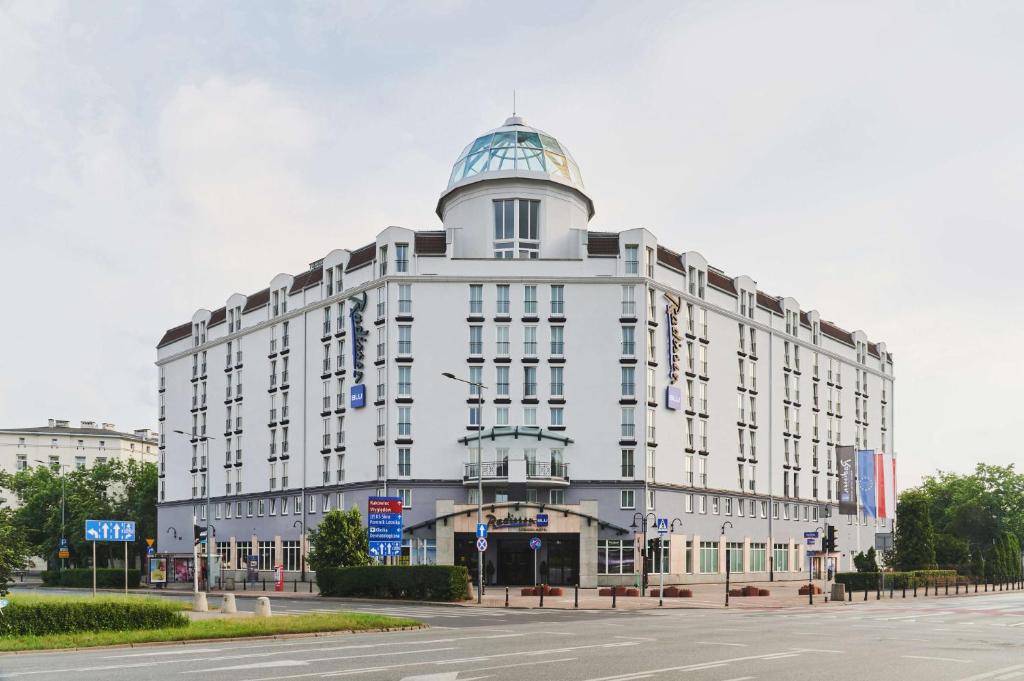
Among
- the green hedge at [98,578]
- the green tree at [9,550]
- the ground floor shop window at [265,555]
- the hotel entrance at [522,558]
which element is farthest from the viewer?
the ground floor shop window at [265,555]

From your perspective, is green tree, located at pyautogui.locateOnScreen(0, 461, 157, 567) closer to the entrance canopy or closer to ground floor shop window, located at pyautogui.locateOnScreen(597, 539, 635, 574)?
the entrance canopy

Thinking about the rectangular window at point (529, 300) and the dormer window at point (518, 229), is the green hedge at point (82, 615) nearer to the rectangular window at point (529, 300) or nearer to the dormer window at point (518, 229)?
the rectangular window at point (529, 300)

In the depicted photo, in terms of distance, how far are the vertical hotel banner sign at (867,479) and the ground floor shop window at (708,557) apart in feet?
51.6

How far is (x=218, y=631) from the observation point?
26016 mm

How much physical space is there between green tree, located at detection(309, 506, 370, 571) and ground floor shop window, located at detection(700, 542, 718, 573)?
99.2ft

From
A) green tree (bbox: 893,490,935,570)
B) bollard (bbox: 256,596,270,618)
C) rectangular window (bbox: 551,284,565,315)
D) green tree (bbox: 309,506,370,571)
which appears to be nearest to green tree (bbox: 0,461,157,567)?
green tree (bbox: 309,506,370,571)

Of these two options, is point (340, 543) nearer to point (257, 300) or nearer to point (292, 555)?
point (292, 555)

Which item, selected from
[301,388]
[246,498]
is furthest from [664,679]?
[246,498]

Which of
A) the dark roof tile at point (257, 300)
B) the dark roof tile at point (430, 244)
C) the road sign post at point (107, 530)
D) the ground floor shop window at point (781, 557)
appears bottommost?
the ground floor shop window at point (781, 557)

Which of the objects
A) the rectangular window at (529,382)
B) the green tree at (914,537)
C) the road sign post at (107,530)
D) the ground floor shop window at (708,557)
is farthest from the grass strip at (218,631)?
the green tree at (914,537)

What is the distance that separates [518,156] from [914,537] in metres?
38.6

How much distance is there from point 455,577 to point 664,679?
102ft

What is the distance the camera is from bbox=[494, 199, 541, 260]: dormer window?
76625mm

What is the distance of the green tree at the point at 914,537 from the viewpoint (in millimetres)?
73188
